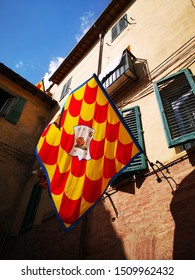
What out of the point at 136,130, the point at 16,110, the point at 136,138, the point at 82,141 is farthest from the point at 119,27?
the point at 82,141

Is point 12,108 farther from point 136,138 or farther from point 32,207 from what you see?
point 136,138

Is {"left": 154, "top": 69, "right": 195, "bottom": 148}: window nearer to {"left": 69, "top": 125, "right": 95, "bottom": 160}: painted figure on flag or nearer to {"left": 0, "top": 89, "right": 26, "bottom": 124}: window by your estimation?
{"left": 69, "top": 125, "right": 95, "bottom": 160}: painted figure on flag

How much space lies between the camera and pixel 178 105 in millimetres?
4477

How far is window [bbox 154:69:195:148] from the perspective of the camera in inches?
157

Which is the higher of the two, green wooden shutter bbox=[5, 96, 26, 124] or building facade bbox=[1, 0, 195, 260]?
green wooden shutter bbox=[5, 96, 26, 124]

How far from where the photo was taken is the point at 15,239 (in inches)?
282

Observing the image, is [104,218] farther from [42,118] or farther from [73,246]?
[42,118]

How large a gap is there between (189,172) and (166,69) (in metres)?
3.35

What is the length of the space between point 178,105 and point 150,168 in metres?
1.51

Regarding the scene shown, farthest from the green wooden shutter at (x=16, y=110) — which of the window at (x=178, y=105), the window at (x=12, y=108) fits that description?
the window at (x=178, y=105)

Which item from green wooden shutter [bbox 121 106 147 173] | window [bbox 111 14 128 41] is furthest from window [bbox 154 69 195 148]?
window [bbox 111 14 128 41]

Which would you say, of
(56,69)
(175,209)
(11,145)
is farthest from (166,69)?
(56,69)

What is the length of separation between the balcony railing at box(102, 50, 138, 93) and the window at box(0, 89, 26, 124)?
5.15m

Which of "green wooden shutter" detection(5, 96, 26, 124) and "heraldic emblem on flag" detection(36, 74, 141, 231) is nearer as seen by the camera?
"heraldic emblem on flag" detection(36, 74, 141, 231)
